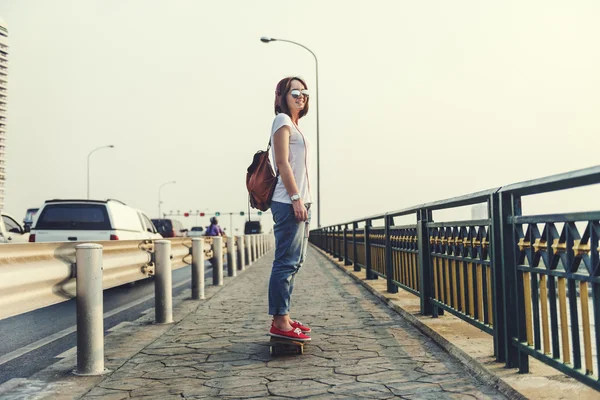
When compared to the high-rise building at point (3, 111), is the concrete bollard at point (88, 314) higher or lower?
lower

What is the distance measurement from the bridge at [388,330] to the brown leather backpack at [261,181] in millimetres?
1202

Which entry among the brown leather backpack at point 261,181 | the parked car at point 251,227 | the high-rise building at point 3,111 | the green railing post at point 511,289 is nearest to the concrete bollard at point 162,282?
the brown leather backpack at point 261,181

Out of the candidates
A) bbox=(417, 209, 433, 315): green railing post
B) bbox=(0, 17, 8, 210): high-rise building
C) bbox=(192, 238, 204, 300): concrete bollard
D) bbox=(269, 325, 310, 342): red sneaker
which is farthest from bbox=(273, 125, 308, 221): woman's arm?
bbox=(0, 17, 8, 210): high-rise building

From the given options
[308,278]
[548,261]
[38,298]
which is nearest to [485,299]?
[548,261]

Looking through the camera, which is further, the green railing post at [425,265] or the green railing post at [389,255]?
the green railing post at [389,255]

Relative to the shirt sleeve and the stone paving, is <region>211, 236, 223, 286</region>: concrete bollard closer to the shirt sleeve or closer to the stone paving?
the stone paving

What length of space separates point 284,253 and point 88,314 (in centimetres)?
149

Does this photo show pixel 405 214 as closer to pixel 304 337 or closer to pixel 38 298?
pixel 304 337

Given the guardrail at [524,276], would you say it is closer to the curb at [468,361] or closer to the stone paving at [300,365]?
the curb at [468,361]

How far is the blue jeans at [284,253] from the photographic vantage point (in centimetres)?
495

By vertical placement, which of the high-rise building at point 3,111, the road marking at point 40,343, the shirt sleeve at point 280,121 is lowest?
the road marking at point 40,343

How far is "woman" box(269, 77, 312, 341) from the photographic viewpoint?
191 inches

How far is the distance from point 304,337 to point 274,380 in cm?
90

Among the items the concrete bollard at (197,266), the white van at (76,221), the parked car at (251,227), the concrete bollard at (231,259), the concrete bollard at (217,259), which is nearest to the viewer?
the concrete bollard at (197,266)
